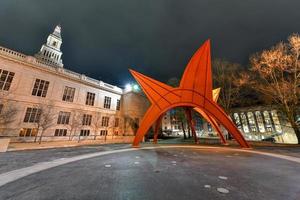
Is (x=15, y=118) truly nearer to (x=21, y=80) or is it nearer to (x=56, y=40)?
(x=21, y=80)

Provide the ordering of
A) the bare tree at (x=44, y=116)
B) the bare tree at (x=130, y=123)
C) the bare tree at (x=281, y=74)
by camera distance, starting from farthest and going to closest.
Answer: the bare tree at (x=130, y=123) → the bare tree at (x=44, y=116) → the bare tree at (x=281, y=74)

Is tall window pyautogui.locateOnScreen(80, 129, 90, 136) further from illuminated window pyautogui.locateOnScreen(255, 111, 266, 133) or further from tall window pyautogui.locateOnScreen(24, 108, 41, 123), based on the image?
illuminated window pyautogui.locateOnScreen(255, 111, 266, 133)

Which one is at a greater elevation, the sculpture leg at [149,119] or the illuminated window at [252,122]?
the illuminated window at [252,122]

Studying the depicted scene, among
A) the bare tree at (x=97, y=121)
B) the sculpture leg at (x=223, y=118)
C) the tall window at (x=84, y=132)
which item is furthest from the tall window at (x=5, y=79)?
the sculpture leg at (x=223, y=118)

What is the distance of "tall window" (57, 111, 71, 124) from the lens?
1968 cm

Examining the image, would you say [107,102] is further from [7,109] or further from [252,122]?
[252,122]

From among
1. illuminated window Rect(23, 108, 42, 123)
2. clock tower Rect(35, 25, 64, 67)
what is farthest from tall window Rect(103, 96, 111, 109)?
clock tower Rect(35, 25, 64, 67)

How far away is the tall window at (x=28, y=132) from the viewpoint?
16.1m

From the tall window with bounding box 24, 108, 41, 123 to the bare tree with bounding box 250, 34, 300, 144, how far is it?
2931 centimetres

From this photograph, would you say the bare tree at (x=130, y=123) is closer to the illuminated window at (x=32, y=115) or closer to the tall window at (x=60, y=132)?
the tall window at (x=60, y=132)

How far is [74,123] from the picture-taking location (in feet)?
65.3

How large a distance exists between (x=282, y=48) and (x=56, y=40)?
7828 centimetres

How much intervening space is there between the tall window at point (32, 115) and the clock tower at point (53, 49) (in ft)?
148

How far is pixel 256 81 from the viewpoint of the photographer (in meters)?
17.0
